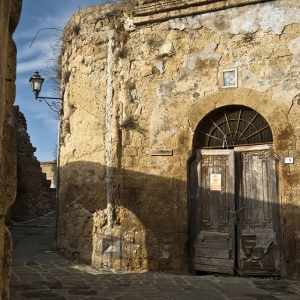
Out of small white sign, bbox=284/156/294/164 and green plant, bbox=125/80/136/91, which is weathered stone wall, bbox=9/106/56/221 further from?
small white sign, bbox=284/156/294/164

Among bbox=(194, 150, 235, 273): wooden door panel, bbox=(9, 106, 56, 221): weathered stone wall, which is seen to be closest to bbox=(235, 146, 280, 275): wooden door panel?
bbox=(194, 150, 235, 273): wooden door panel

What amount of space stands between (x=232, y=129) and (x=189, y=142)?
770mm

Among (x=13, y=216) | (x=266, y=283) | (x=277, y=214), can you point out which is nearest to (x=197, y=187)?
(x=277, y=214)

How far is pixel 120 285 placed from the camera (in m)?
5.80

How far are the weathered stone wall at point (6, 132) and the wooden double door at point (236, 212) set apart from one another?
4.65 m

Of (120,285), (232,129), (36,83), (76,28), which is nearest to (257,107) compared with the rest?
(232,129)

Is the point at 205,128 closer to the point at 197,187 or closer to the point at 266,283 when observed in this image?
the point at 197,187

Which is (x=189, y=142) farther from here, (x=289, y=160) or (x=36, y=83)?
(x=36, y=83)

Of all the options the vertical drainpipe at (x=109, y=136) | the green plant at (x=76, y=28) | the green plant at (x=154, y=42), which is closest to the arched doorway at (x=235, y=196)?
the vertical drainpipe at (x=109, y=136)

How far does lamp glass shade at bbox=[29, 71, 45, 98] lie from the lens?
891 cm

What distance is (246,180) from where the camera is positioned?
22.2 ft

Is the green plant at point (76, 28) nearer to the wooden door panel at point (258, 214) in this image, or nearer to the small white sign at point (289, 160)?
the wooden door panel at point (258, 214)

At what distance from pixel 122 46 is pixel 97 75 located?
2.36 feet

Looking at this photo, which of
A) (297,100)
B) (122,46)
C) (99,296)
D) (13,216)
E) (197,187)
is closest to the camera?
(99,296)
